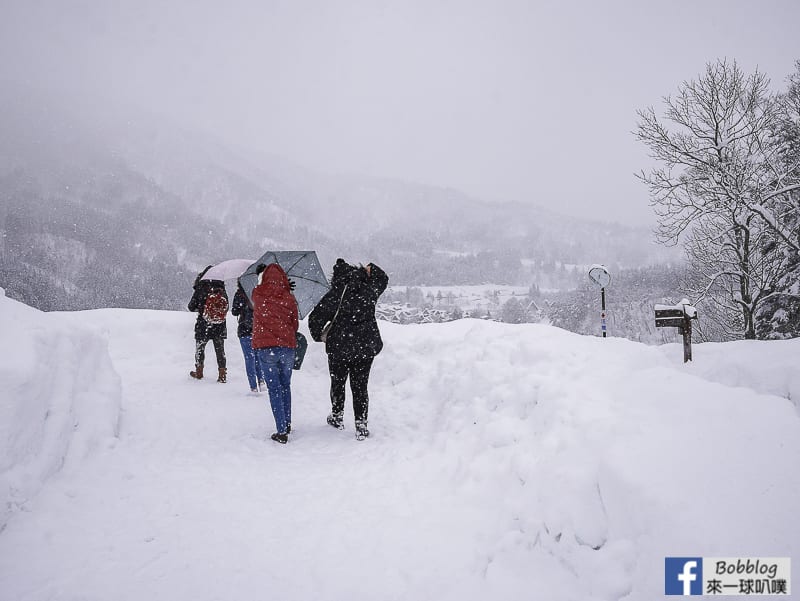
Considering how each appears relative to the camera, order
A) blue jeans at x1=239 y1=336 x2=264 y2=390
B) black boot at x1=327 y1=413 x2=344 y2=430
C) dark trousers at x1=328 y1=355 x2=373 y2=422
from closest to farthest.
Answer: dark trousers at x1=328 y1=355 x2=373 y2=422 → black boot at x1=327 y1=413 x2=344 y2=430 → blue jeans at x1=239 y1=336 x2=264 y2=390

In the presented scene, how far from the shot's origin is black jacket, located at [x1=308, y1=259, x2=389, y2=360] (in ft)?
17.4

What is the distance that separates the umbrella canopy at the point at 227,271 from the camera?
25.7 feet

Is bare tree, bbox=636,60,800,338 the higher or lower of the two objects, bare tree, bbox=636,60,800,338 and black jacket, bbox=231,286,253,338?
the higher

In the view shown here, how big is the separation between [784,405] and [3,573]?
5090 mm

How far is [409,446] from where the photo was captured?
511cm

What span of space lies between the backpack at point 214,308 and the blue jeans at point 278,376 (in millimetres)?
3144

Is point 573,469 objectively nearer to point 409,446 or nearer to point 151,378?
point 409,446

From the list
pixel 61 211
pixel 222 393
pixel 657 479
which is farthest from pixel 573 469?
pixel 61 211

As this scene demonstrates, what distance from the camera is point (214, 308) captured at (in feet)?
26.1

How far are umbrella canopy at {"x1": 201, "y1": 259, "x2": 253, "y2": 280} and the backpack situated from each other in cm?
33

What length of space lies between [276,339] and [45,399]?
2272mm

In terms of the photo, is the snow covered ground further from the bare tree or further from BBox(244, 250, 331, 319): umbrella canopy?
the bare tree

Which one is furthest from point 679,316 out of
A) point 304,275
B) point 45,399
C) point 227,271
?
point 227,271

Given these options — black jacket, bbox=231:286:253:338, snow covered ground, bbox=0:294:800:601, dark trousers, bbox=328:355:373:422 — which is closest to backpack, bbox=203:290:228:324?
black jacket, bbox=231:286:253:338
